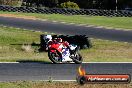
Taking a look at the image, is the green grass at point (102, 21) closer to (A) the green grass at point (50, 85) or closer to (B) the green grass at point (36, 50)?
(B) the green grass at point (36, 50)

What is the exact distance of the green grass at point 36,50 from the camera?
1871cm

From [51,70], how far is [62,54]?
7.17 ft

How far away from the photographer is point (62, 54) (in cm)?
1700

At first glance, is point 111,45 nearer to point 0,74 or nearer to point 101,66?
point 101,66

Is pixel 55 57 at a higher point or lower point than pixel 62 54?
lower

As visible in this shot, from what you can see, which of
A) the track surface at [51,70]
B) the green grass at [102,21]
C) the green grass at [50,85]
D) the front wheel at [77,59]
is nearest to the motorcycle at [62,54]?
the front wheel at [77,59]

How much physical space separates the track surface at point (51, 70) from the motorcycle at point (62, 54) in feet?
1.93

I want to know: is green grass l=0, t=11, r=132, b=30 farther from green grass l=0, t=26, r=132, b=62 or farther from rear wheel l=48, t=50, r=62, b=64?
rear wheel l=48, t=50, r=62, b=64

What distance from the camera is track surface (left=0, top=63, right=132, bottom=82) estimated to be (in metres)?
13.6

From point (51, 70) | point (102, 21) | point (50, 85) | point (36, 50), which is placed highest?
point (50, 85)

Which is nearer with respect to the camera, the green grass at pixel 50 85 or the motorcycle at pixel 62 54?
the green grass at pixel 50 85

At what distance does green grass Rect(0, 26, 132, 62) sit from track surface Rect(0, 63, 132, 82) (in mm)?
1733

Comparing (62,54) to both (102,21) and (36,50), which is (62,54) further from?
(102,21)

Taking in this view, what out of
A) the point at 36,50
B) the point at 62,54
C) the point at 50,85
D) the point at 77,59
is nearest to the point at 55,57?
the point at 62,54
